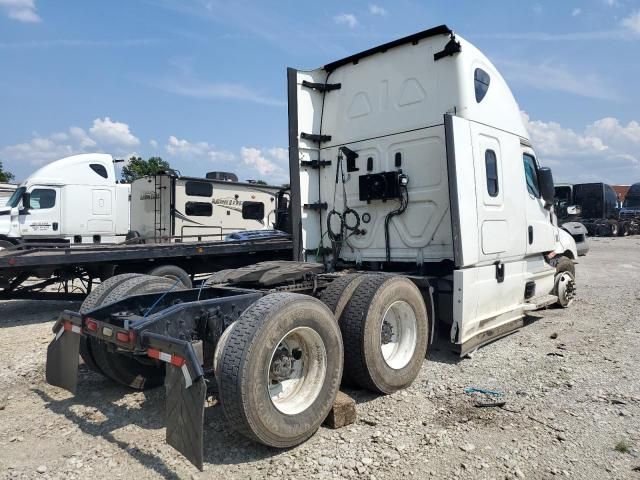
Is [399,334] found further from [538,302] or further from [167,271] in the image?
[167,271]

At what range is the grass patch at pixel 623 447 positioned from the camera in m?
3.44

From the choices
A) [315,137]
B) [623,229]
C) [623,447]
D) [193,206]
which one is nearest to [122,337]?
[623,447]

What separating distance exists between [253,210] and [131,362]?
10.8m

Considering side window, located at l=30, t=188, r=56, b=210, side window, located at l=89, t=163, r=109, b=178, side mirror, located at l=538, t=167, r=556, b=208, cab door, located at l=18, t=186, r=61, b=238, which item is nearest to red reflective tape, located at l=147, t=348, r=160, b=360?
side mirror, located at l=538, t=167, r=556, b=208

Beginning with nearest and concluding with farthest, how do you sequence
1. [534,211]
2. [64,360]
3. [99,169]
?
[64,360] → [534,211] → [99,169]

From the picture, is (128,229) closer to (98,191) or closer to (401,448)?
(98,191)

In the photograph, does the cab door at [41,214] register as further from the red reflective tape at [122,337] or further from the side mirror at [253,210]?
the red reflective tape at [122,337]

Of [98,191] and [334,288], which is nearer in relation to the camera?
[334,288]

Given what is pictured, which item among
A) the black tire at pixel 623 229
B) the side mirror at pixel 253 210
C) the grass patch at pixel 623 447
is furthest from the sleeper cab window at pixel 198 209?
the black tire at pixel 623 229

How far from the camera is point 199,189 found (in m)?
13.5

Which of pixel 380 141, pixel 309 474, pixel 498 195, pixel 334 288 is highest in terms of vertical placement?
pixel 380 141

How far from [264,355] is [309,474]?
31.5 inches

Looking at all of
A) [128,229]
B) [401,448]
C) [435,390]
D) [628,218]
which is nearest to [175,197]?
[128,229]

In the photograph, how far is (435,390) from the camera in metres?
4.66
